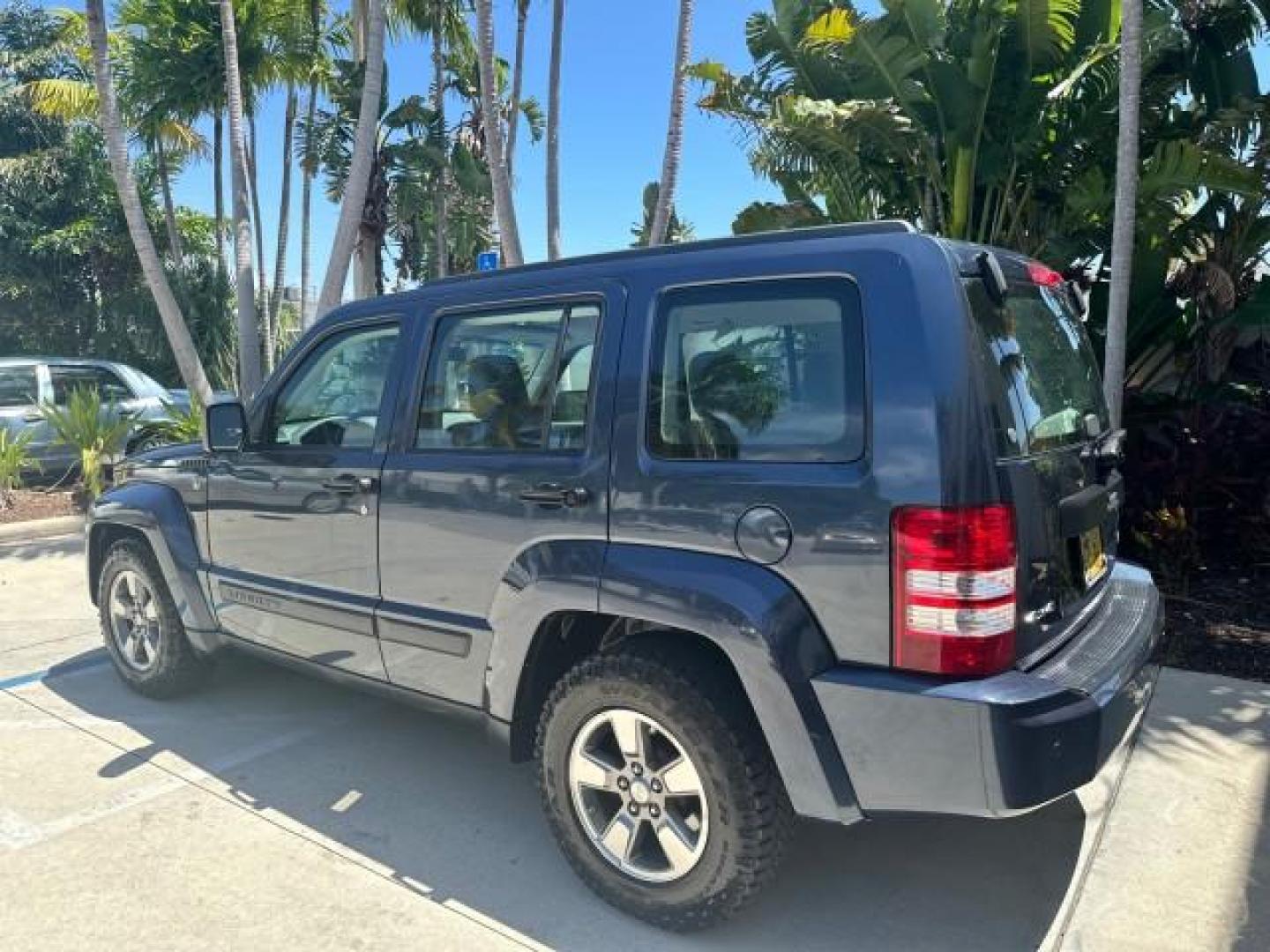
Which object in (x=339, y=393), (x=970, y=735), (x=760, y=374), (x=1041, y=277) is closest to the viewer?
(x=970, y=735)

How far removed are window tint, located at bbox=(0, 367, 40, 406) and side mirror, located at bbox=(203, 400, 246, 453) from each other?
8.39 m

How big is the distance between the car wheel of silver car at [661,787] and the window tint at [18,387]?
1025cm

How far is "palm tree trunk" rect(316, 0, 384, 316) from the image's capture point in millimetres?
9148

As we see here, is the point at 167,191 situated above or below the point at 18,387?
above

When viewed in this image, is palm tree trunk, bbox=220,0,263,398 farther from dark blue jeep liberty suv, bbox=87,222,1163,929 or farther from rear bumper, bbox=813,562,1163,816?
rear bumper, bbox=813,562,1163,816

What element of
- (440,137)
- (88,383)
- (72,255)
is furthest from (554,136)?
(72,255)

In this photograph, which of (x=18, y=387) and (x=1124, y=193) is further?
(x=18, y=387)

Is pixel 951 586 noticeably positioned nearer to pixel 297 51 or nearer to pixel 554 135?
pixel 554 135

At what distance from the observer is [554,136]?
12.7 meters

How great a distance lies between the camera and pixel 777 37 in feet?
25.1

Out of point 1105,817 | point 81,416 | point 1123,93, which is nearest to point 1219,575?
point 1123,93

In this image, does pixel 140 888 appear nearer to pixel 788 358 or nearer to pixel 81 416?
pixel 788 358

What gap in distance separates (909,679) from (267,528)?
2647 millimetres

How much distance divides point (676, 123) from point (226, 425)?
6.45 m
